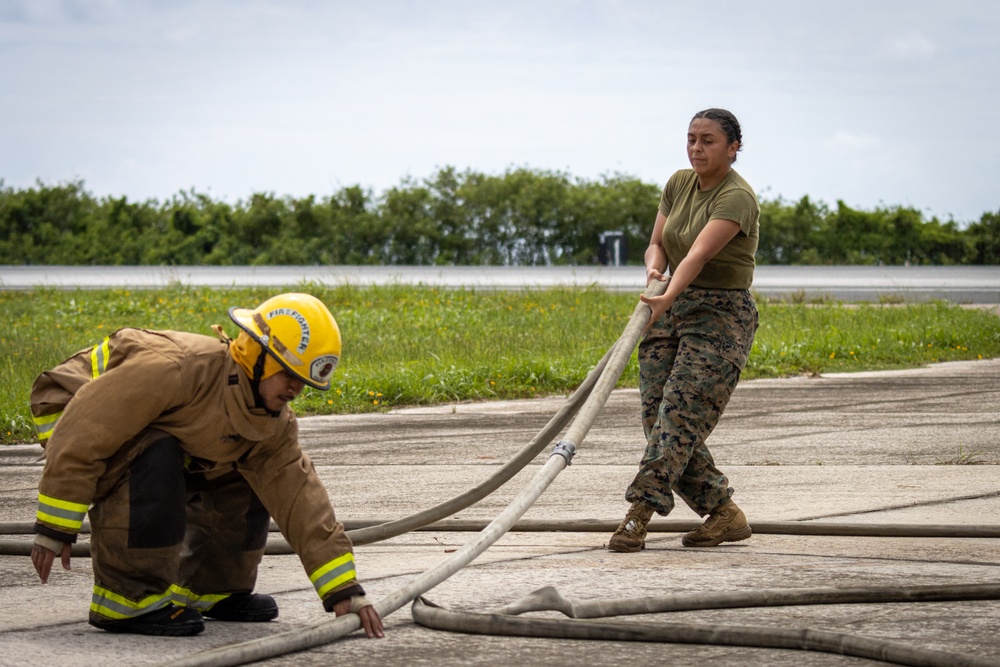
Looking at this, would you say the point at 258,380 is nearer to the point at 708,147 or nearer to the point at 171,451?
the point at 171,451

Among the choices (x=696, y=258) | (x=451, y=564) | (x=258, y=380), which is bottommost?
(x=451, y=564)

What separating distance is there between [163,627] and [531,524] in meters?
1.93

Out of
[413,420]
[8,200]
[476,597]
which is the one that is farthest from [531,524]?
[8,200]

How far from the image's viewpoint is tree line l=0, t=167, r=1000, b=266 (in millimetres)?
34875

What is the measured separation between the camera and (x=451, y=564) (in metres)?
3.96

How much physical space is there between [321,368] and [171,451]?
507 mm

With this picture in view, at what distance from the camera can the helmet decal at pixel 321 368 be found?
144 inches

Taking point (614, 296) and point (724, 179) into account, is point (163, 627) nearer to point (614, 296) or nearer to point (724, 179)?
point (724, 179)

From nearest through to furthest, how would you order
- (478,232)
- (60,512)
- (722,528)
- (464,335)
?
(60,512) < (722,528) < (464,335) < (478,232)

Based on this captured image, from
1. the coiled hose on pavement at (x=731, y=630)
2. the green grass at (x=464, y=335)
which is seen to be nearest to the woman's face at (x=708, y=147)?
the coiled hose on pavement at (x=731, y=630)

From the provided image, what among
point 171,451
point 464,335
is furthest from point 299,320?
point 464,335

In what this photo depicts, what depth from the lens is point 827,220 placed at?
117ft

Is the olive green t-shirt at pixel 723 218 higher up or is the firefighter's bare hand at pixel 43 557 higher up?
the olive green t-shirt at pixel 723 218

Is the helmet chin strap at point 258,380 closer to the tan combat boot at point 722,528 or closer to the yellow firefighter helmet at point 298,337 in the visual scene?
the yellow firefighter helmet at point 298,337
